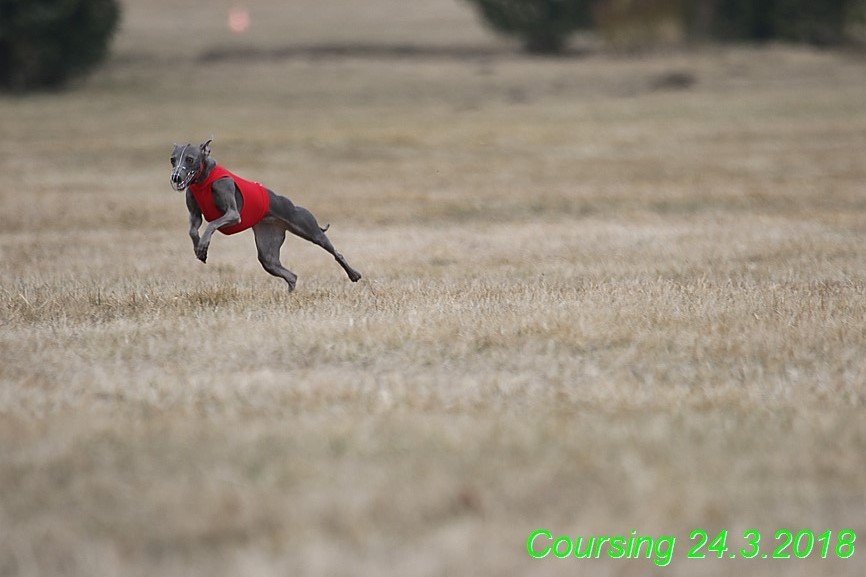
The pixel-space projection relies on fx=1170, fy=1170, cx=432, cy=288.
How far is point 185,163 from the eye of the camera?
9.01m

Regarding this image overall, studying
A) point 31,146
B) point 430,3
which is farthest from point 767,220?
point 430,3

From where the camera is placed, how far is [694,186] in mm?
21188

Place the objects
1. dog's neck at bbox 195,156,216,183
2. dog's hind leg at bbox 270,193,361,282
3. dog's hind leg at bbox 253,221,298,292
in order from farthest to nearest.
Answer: dog's hind leg at bbox 253,221,298,292 < dog's hind leg at bbox 270,193,361,282 < dog's neck at bbox 195,156,216,183

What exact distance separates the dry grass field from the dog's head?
1.01 m

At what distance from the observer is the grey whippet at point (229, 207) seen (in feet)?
29.8

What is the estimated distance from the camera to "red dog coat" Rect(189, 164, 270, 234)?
9461 mm

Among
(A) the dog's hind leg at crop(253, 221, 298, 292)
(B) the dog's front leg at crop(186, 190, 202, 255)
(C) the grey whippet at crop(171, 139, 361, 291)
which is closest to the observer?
(C) the grey whippet at crop(171, 139, 361, 291)

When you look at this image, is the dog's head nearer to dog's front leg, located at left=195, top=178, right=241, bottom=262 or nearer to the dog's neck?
the dog's neck

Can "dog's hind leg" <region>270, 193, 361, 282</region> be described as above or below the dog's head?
below

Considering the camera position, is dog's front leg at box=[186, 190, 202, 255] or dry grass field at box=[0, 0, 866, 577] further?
dog's front leg at box=[186, 190, 202, 255]

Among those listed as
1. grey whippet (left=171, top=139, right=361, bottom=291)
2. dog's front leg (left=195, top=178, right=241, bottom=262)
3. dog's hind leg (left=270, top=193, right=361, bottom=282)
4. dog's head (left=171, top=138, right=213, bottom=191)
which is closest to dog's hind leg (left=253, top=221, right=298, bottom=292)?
grey whippet (left=171, top=139, right=361, bottom=291)

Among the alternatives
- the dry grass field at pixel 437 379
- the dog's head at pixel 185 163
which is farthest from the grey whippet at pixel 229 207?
the dry grass field at pixel 437 379

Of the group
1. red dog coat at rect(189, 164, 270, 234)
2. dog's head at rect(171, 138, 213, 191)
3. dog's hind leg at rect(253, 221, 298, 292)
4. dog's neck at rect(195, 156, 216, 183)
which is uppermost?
dog's head at rect(171, 138, 213, 191)

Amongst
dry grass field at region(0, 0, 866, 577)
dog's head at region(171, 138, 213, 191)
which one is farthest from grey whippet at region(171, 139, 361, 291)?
dry grass field at region(0, 0, 866, 577)
